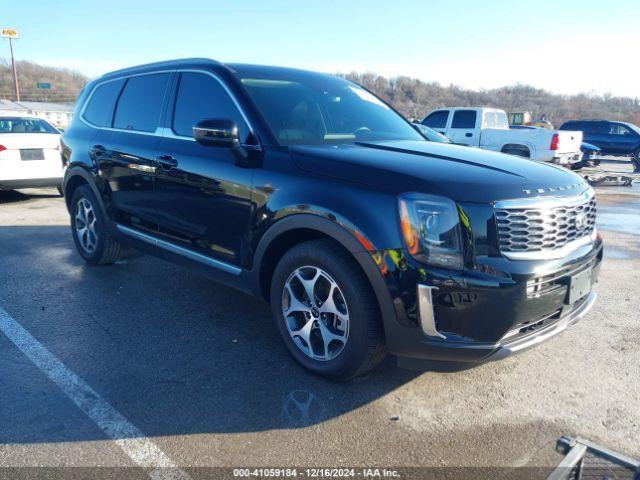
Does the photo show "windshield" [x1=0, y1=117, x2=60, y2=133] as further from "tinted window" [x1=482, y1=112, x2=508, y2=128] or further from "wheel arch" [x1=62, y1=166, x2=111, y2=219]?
"tinted window" [x1=482, y1=112, x2=508, y2=128]

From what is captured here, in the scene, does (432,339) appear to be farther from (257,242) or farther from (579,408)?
(257,242)

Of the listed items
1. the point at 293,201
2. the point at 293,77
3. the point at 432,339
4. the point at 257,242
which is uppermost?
the point at 293,77

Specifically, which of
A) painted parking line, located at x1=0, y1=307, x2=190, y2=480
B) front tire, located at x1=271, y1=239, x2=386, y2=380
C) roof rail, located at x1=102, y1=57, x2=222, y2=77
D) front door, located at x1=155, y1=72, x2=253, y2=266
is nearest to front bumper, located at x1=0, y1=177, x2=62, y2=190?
roof rail, located at x1=102, y1=57, x2=222, y2=77

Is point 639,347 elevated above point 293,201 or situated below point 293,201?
below

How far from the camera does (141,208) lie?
14.0 ft

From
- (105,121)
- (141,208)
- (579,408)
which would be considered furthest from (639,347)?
(105,121)

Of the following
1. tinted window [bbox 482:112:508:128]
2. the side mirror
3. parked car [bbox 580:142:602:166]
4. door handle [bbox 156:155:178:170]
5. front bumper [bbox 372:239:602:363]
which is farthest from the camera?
parked car [bbox 580:142:602:166]

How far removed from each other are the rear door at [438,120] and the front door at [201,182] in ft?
41.2

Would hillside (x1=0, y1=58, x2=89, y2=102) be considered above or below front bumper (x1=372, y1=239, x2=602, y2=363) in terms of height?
above

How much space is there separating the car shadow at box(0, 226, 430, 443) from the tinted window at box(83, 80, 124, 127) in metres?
1.59

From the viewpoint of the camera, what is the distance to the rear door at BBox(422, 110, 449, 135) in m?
15.5

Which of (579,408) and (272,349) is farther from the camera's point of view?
(272,349)

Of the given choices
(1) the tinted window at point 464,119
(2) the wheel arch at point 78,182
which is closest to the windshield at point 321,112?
(2) the wheel arch at point 78,182

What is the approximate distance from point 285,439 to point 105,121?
12.4ft
